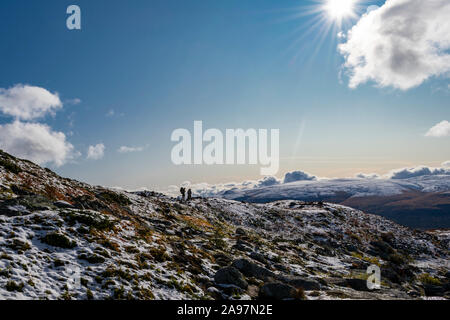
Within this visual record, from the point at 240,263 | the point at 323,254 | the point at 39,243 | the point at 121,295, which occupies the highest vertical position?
the point at 39,243

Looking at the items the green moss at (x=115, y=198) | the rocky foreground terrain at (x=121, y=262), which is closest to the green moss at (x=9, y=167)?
the rocky foreground terrain at (x=121, y=262)

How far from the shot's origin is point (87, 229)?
14484 millimetres

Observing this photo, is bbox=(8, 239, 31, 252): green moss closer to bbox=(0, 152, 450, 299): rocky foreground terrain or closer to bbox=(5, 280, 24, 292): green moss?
bbox=(0, 152, 450, 299): rocky foreground terrain

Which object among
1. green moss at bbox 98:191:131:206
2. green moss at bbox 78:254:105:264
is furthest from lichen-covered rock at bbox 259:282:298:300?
green moss at bbox 98:191:131:206

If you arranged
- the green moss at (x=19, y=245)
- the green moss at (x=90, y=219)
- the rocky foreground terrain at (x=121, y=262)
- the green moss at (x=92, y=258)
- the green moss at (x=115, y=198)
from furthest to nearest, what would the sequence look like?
the green moss at (x=115, y=198) < the green moss at (x=90, y=219) < the green moss at (x=92, y=258) < the green moss at (x=19, y=245) < the rocky foreground terrain at (x=121, y=262)

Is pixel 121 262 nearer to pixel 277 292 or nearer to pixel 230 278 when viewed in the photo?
pixel 230 278

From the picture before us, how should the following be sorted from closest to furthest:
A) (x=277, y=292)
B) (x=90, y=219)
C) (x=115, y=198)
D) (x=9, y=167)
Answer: (x=277, y=292)
(x=90, y=219)
(x=9, y=167)
(x=115, y=198)

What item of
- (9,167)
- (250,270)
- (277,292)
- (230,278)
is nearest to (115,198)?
(9,167)

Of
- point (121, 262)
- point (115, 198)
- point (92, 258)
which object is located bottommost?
point (121, 262)

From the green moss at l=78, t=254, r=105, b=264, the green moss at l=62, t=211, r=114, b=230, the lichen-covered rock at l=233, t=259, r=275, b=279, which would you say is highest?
the green moss at l=62, t=211, r=114, b=230

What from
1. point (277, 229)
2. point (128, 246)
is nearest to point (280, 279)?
point (128, 246)

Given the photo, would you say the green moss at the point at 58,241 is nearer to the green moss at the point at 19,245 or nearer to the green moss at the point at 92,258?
the green moss at the point at 19,245
